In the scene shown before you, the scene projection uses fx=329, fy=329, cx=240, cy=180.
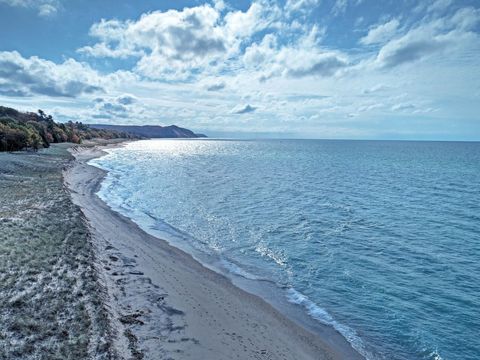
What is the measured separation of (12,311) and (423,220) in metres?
36.5

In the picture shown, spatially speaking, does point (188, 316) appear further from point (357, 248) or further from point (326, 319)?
point (357, 248)

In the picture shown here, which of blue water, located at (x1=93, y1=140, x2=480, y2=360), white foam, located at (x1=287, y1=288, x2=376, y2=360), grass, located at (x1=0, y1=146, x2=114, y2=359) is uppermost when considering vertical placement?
grass, located at (x1=0, y1=146, x2=114, y2=359)

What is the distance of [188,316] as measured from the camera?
14617mm

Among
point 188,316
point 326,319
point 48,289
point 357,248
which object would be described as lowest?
point 326,319

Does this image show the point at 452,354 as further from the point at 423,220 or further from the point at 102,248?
the point at 423,220

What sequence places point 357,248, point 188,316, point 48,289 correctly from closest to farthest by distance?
point 48,289 < point 188,316 < point 357,248

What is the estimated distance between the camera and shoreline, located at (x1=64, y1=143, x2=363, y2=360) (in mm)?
12320

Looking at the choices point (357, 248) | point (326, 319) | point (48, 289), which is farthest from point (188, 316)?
point (357, 248)

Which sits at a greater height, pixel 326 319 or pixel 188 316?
pixel 188 316

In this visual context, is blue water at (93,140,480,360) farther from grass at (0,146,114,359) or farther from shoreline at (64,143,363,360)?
grass at (0,146,114,359)

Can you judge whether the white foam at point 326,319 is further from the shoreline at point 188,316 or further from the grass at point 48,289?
the grass at point 48,289

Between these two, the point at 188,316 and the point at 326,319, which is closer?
the point at 188,316

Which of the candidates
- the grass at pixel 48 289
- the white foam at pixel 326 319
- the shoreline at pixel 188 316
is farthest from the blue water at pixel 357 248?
the grass at pixel 48 289

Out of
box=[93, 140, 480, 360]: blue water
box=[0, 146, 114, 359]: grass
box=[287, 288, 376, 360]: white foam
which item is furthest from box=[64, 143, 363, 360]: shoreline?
box=[93, 140, 480, 360]: blue water
